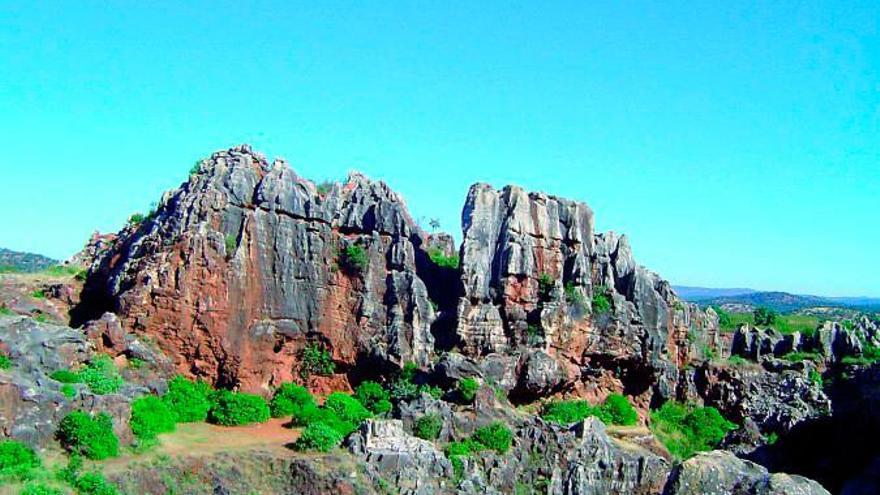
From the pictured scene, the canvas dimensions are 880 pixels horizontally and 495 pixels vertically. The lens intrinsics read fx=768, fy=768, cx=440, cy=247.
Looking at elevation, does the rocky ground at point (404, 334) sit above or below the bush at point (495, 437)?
above

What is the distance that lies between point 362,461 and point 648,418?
18.3 meters

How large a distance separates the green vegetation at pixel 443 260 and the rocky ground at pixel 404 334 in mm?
189

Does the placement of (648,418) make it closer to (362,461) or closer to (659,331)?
(659,331)

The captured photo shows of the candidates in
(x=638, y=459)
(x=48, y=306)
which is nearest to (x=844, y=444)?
(x=638, y=459)

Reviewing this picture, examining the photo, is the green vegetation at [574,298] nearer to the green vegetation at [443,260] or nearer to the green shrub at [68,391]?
the green vegetation at [443,260]

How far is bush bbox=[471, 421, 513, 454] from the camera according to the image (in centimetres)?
3002

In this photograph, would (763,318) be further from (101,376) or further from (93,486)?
(93,486)

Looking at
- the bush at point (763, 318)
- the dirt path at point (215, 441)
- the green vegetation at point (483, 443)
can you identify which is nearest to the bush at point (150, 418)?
the dirt path at point (215, 441)

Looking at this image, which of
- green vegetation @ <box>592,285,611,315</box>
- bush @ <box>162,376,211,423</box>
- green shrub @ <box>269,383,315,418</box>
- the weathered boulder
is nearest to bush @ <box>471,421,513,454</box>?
green shrub @ <box>269,383,315,418</box>

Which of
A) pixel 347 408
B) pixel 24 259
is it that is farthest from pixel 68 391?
pixel 24 259

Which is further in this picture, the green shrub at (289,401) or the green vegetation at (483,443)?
the green shrub at (289,401)

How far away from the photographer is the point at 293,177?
3922cm

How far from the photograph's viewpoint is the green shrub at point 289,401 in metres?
34.8

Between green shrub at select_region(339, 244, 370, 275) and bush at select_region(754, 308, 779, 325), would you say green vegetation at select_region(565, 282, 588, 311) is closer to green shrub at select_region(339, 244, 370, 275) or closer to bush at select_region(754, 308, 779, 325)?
green shrub at select_region(339, 244, 370, 275)
